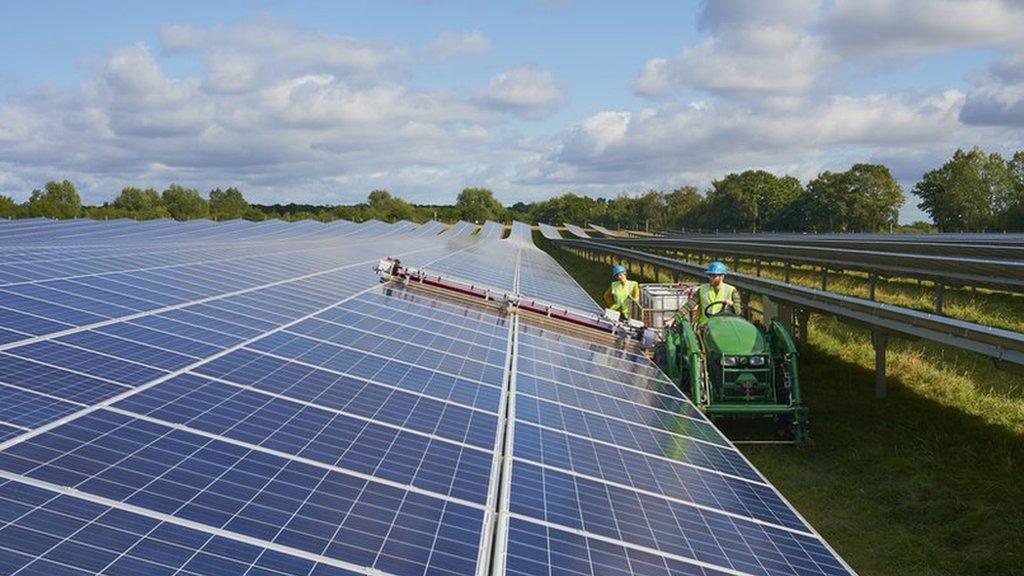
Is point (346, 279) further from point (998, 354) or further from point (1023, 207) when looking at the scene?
point (1023, 207)

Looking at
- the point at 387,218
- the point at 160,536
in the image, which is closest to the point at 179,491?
the point at 160,536

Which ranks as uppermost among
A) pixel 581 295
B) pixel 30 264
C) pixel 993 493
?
pixel 30 264

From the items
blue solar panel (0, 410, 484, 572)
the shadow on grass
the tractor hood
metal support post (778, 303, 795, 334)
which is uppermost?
blue solar panel (0, 410, 484, 572)

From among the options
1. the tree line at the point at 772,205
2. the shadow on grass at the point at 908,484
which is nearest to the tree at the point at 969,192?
the tree line at the point at 772,205

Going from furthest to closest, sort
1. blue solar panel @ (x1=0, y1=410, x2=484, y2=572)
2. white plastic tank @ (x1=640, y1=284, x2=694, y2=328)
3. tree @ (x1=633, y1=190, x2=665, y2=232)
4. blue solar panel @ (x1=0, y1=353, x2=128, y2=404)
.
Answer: tree @ (x1=633, y1=190, x2=665, y2=232) → white plastic tank @ (x1=640, y1=284, x2=694, y2=328) → blue solar panel @ (x1=0, y1=353, x2=128, y2=404) → blue solar panel @ (x1=0, y1=410, x2=484, y2=572)

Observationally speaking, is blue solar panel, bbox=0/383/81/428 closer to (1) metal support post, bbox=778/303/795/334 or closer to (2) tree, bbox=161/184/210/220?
(1) metal support post, bbox=778/303/795/334

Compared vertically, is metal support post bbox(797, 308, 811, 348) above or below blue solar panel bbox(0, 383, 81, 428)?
below

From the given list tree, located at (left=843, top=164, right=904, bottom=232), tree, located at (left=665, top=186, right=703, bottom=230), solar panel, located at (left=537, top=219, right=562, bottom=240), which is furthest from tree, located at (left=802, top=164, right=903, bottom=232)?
tree, located at (left=665, top=186, right=703, bottom=230)

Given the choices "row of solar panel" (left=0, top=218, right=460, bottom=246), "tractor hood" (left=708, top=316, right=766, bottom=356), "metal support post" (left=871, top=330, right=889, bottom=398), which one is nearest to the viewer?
"tractor hood" (left=708, top=316, right=766, bottom=356)
